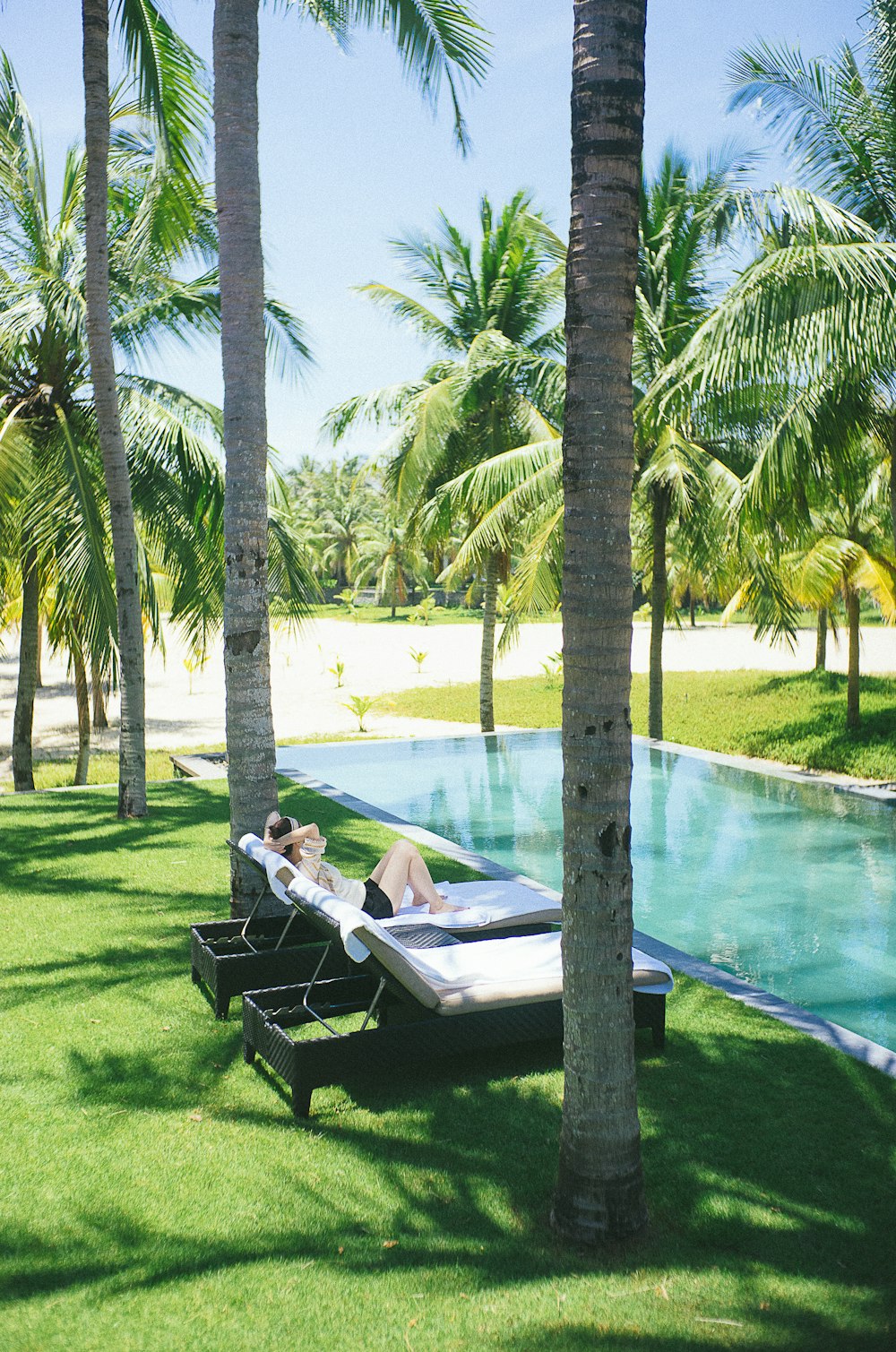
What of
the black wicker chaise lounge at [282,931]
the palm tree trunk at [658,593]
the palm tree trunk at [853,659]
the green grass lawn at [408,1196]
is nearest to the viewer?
the green grass lawn at [408,1196]

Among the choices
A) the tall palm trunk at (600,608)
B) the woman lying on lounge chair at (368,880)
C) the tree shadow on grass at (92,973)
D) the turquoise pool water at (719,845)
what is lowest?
the turquoise pool water at (719,845)

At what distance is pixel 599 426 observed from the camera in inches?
124

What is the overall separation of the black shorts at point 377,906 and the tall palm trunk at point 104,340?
444cm

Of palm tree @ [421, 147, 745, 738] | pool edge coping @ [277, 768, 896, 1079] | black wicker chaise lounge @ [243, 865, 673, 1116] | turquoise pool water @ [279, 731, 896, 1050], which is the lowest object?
turquoise pool water @ [279, 731, 896, 1050]

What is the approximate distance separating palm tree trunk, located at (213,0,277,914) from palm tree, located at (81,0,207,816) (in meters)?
3.61

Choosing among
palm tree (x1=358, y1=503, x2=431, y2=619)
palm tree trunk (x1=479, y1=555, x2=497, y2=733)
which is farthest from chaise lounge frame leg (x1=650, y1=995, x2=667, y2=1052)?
palm tree (x1=358, y1=503, x2=431, y2=619)

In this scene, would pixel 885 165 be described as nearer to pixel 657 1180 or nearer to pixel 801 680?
pixel 657 1180

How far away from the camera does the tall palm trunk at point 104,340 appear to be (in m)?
9.05

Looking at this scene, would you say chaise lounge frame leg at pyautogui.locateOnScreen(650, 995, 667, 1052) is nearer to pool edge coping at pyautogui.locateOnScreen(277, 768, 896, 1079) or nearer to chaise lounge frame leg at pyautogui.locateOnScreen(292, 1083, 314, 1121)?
pool edge coping at pyautogui.locateOnScreen(277, 768, 896, 1079)

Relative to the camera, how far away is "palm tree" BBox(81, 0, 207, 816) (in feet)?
29.7

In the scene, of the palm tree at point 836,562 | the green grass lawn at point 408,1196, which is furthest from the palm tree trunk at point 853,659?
the green grass lawn at point 408,1196

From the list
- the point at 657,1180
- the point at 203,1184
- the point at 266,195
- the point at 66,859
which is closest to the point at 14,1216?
the point at 203,1184

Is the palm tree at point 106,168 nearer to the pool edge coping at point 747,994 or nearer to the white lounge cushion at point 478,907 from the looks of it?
the pool edge coping at point 747,994

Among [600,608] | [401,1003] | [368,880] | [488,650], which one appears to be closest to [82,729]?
[488,650]
